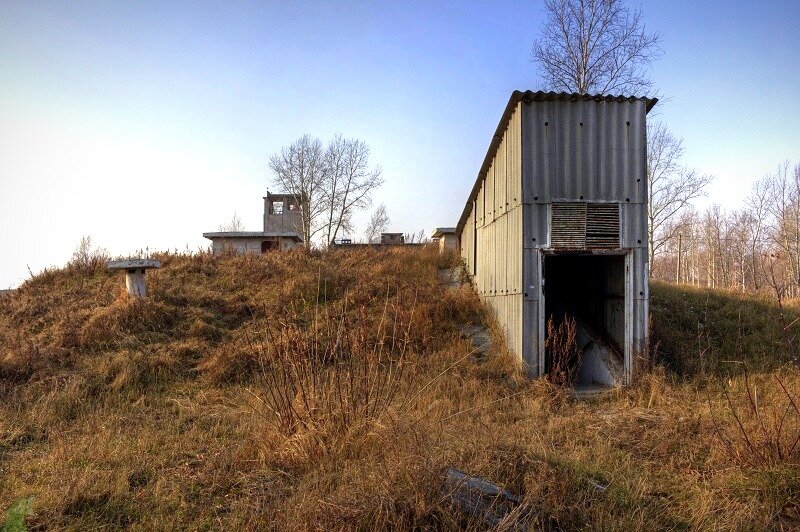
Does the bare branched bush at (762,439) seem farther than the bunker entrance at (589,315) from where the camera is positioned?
No

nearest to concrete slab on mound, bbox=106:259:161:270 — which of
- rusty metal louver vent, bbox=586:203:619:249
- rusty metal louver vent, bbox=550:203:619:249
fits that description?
rusty metal louver vent, bbox=550:203:619:249

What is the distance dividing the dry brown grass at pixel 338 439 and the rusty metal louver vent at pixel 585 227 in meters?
2.51

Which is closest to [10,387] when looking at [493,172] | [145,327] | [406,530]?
[145,327]

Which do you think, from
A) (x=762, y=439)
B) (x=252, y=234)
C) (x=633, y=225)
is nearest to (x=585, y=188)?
(x=633, y=225)

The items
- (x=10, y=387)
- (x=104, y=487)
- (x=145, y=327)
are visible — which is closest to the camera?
(x=104, y=487)

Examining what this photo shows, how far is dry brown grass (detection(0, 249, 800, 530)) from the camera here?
4047 millimetres

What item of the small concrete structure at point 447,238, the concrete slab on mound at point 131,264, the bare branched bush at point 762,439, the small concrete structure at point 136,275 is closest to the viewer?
the bare branched bush at point 762,439

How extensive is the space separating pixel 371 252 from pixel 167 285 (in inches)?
293

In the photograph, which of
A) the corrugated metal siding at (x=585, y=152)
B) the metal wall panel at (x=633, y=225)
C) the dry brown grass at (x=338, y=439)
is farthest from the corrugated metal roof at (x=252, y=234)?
the metal wall panel at (x=633, y=225)

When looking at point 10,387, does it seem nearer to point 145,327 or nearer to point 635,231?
point 145,327

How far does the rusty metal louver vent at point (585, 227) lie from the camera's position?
943 cm

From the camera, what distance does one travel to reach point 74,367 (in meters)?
9.61

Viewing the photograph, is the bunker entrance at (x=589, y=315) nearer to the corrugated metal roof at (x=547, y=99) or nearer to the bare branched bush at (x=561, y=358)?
the bare branched bush at (x=561, y=358)

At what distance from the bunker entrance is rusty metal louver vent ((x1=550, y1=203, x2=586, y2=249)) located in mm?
467
